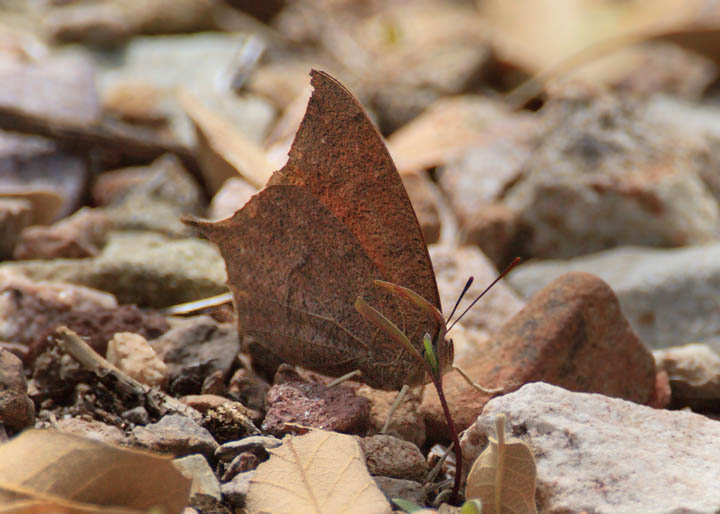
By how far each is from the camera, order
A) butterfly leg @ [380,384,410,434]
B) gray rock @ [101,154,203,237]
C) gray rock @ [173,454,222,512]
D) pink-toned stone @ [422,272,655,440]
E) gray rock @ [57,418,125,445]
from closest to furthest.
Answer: gray rock @ [173,454,222,512]
gray rock @ [57,418,125,445]
butterfly leg @ [380,384,410,434]
pink-toned stone @ [422,272,655,440]
gray rock @ [101,154,203,237]

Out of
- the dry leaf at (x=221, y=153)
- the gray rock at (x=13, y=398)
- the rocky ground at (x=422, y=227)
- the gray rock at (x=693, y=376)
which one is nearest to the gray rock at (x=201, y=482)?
the rocky ground at (x=422, y=227)

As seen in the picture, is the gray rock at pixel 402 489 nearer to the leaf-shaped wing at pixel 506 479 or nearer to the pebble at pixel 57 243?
the leaf-shaped wing at pixel 506 479

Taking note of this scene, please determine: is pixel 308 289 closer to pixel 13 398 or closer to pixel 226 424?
pixel 226 424

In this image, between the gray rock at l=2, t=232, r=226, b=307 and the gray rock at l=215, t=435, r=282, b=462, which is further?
the gray rock at l=2, t=232, r=226, b=307

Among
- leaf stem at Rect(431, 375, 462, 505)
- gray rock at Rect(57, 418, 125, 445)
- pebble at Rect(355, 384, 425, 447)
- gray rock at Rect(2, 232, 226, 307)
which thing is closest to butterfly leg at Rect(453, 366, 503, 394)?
pebble at Rect(355, 384, 425, 447)

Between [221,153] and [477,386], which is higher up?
[221,153]

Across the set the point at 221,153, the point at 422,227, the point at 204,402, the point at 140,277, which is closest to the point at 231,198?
the point at 221,153

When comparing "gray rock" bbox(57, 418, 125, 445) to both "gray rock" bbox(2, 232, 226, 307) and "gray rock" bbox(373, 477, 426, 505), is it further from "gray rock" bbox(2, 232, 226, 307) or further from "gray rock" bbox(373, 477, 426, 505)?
"gray rock" bbox(2, 232, 226, 307)
